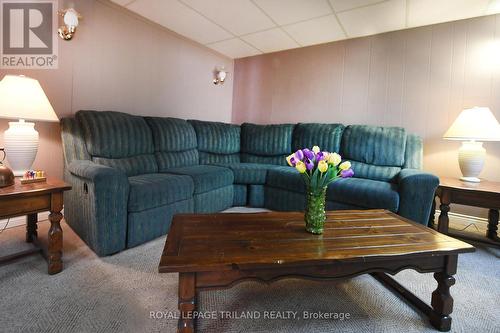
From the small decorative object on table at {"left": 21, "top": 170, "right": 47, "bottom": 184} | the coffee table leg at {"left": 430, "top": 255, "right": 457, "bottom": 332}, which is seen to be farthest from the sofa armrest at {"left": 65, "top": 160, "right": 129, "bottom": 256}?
the coffee table leg at {"left": 430, "top": 255, "right": 457, "bottom": 332}

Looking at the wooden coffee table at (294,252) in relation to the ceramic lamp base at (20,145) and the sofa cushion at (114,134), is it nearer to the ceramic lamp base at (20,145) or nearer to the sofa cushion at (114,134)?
the ceramic lamp base at (20,145)

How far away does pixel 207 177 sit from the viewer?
247 centimetres

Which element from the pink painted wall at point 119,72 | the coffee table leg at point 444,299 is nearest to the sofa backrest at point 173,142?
the pink painted wall at point 119,72

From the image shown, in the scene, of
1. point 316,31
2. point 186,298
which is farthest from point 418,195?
point 316,31

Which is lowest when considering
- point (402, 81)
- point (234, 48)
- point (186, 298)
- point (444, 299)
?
point (444, 299)

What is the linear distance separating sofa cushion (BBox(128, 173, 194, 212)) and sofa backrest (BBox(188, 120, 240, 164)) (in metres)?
1.00

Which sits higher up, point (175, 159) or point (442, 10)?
point (442, 10)

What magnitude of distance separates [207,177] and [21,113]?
56.5 inches

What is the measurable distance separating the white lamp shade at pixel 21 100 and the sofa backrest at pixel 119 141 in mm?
501

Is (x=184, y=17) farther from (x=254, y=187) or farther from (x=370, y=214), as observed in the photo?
(x=370, y=214)

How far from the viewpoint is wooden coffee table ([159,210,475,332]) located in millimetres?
924

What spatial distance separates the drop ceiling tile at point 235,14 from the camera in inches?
99.1

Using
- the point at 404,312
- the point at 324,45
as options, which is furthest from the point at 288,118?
the point at 404,312

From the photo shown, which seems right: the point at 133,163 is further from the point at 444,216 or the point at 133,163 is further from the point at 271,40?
the point at 444,216
